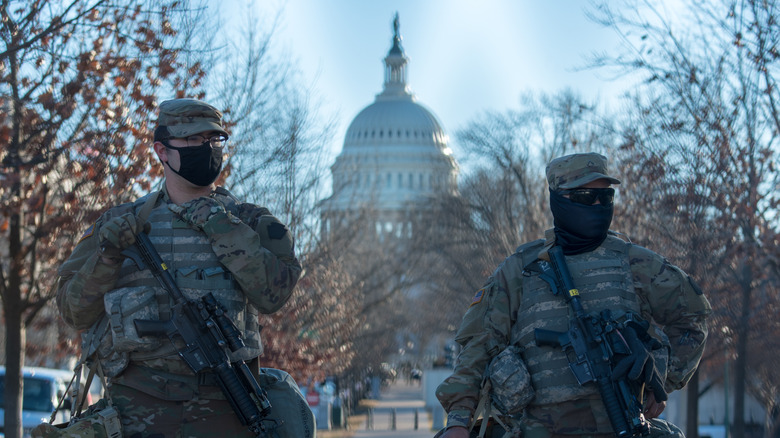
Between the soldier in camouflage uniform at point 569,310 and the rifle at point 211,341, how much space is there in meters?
0.80

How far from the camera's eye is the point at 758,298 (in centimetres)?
1723

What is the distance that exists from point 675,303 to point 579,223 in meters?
0.54

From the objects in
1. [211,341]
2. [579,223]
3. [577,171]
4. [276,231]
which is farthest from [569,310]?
[211,341]

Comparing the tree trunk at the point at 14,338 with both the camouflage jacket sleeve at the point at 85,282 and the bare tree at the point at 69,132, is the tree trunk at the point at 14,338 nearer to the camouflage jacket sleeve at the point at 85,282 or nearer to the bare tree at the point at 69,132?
the bare tree at the point at 69,132

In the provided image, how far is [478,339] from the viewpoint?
5.57 metres

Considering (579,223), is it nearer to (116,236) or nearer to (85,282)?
(116,236)

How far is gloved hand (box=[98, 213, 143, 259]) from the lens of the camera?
5.14 meters

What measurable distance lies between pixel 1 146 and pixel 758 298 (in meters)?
10.6

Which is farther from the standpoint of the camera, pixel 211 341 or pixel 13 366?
pixel 13 366

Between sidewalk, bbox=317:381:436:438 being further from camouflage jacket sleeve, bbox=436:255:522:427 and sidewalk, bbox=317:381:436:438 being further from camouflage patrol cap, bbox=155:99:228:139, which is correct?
camouflage patrol cap, bbox=155:99:228:139

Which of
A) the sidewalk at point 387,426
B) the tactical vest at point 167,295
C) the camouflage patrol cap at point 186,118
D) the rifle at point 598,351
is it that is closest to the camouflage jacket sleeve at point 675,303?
the rifle at point 598,351

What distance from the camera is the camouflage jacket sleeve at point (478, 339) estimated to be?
546 centimetres

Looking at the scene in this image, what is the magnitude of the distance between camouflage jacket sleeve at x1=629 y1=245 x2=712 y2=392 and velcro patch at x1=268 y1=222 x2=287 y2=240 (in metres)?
1.53

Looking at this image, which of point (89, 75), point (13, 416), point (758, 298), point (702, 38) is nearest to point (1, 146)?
point (89, 75)
